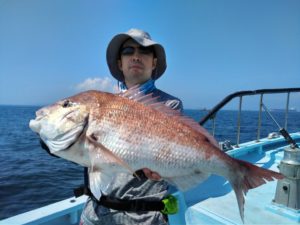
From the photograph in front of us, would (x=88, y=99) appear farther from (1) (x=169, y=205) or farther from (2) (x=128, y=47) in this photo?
(1) (x=169, y=205)

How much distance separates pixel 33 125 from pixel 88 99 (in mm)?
401

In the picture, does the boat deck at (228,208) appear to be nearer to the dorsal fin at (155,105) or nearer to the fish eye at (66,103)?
the dorsal fin at (155,105)

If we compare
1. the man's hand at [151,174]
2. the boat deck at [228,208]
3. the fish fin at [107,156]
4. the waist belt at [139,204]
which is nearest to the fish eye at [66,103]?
the fish fin at [107,156]

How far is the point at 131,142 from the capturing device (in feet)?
5.80

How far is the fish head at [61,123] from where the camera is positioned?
178 centimetres

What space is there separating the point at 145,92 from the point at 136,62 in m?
0.28

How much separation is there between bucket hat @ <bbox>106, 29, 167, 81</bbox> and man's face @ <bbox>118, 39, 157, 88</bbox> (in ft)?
0.23

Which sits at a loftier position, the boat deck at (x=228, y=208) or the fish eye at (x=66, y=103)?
the fish eye at (x=66, y=103)

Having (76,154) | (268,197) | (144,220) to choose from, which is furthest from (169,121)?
(268,197)

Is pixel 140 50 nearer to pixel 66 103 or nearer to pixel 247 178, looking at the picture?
pixel 66 103

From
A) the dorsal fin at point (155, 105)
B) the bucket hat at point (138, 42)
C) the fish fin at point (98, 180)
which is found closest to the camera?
the fish fin at point (98, 180)

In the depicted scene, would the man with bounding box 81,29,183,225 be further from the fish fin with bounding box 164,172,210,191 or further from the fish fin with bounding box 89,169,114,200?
the fish fin with bounding box 89,169,114,200

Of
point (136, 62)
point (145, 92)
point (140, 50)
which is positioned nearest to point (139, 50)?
point (140, 50)

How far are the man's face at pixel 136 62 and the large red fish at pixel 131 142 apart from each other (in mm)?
455
